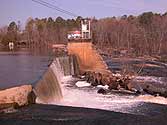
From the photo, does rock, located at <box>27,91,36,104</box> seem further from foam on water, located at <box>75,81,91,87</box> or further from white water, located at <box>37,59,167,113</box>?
foam on water, located at <box>75,81,91,87</box>

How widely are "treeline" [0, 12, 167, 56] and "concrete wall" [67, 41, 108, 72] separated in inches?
1109

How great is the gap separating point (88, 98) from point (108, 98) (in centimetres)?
123

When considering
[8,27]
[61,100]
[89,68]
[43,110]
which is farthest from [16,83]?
[8,27]

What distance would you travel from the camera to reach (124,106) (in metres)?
18.5

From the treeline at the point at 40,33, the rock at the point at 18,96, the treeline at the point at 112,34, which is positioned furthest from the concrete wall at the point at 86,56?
the treeline at the point at 40,33

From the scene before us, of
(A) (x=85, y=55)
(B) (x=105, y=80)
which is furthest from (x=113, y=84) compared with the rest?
(A) (x=85, y=55)

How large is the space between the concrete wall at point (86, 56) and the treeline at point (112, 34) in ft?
92.4

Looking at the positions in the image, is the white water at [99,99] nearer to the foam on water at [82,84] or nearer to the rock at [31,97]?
the foam on water at [82,84]

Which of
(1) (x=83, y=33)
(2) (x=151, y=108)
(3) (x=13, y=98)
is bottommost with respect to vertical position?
(2) (x=151, y=108)

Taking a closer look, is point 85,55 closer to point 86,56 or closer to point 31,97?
point 86,56

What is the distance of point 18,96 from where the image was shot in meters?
15.4

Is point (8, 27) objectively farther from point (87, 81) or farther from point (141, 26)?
point (87, 81)

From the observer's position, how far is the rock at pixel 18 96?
14.9 meters

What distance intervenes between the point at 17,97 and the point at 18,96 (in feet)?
0.22
